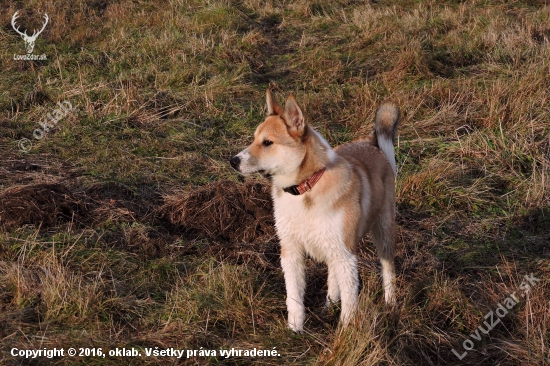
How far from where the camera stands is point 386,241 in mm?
4746

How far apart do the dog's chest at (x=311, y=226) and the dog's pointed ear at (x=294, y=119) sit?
438 millimetres

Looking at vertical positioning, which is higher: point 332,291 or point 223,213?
point 332,291

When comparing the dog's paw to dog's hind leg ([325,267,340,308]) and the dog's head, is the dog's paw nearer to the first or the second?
dog's hind leg ([325,267,340,308])

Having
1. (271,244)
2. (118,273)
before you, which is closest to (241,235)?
(271,244)

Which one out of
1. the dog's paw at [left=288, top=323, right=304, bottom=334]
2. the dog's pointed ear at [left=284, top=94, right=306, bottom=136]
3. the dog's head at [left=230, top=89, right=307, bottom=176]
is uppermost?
the dog's pointed ear at [left=284, top=94, right=306, bottom=136]

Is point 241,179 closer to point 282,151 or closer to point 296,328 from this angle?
point 282,151

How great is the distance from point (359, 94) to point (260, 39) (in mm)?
2908

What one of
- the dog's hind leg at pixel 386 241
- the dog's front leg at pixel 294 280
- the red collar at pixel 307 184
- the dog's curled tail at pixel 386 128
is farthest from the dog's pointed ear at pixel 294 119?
the dog's curled tail at pixel 386 128

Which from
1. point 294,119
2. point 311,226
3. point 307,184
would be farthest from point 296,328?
point 294,119

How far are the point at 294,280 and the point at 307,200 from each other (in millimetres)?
553

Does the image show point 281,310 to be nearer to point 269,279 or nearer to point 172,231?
point 269,279

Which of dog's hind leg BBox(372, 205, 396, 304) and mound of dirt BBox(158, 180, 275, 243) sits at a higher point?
dog's hind leg BBox(372, 205, 396, 304)

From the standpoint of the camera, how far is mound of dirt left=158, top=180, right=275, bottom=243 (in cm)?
561

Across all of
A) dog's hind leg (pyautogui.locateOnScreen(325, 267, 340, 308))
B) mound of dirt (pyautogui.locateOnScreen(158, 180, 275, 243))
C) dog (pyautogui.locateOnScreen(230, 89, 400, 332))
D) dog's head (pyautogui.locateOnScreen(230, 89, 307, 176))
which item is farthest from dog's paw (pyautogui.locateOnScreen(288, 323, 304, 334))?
mound of dirt (pyautogui.locateOnScreen(158, 180, 275, 243))
